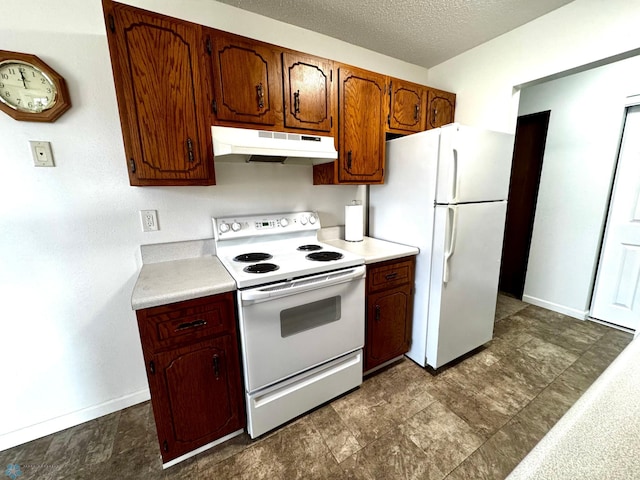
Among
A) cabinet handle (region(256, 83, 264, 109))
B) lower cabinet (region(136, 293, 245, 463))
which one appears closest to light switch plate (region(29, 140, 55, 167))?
lower cabinet (region(136, 293, 245, 463))

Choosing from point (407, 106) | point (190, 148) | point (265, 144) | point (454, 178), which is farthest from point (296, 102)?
point (454, 178)

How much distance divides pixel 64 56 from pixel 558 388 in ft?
11.4

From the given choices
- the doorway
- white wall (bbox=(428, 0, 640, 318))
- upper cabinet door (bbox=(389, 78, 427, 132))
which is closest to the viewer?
white wall (bbox=(428, 0, 640, 318))

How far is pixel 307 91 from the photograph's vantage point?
5.39 feet

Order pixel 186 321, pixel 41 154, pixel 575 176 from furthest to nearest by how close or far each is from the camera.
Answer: pixel 575 176, pixel 41 154, pixel 186 321

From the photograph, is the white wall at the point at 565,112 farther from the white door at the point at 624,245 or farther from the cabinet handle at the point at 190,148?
the cabinet handle at the point at 190,148

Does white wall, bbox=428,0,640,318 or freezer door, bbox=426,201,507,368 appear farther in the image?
freezer door, bbox=426,201,507,368

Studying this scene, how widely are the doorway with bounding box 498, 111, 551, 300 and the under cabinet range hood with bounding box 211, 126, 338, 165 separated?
251cm

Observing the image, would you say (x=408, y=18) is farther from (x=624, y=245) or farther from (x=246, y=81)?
(x=624, y=245)

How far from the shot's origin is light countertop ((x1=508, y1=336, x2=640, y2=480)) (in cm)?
45

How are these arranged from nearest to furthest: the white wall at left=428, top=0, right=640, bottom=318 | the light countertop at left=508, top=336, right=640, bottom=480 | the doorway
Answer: the light countertop at left=508, top=336, right=640, bottom=480 < the white wall at left=428, top=0, right=640, bottom=318 < the doorway

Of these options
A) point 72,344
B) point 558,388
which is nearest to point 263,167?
point 72,344

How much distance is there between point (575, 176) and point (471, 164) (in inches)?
65.6

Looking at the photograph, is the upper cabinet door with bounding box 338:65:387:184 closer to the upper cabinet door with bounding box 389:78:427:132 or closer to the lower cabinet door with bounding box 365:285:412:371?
the upper cabinet door with bounding box 389:78:427:132
